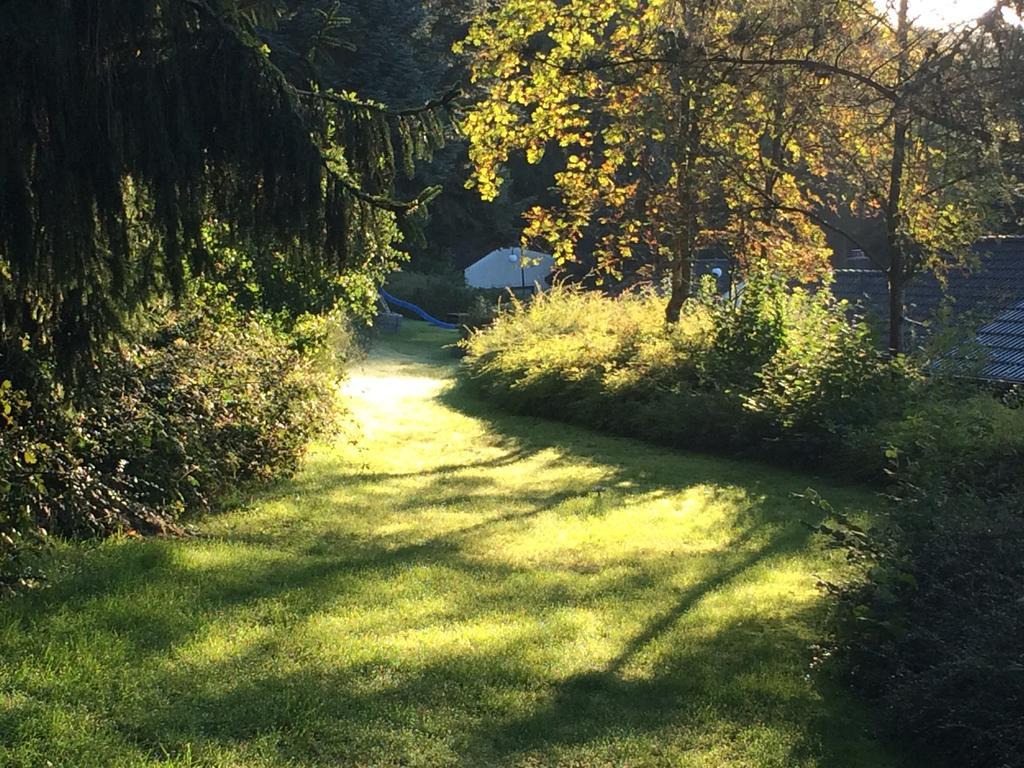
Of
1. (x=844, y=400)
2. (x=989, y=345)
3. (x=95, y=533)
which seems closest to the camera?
(x=95, y=533)

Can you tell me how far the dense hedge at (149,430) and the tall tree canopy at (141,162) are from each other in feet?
2.05

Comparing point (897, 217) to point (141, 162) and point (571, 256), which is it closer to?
point (571, 256)

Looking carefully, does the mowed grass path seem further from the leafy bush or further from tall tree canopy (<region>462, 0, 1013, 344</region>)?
the leafy bush

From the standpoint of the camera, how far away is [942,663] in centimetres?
423

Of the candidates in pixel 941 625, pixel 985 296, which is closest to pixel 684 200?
pixel 985 296

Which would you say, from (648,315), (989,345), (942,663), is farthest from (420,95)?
(942,663)

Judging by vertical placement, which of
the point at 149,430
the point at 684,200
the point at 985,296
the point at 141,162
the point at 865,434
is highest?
the point at 684,200

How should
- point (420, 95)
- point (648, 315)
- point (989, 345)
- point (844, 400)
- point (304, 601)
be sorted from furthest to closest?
point (420, 95), point (648, 315), point (989, 345), point (844, 400), point (304, 601)

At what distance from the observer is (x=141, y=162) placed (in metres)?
4.90

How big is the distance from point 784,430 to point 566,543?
4.97 meters

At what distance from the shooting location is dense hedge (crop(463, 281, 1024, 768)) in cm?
424

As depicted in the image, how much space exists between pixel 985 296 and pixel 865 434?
301 inches

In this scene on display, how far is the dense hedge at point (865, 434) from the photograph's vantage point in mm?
4238

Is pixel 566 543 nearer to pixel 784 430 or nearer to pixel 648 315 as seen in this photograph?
pixel 784 430
